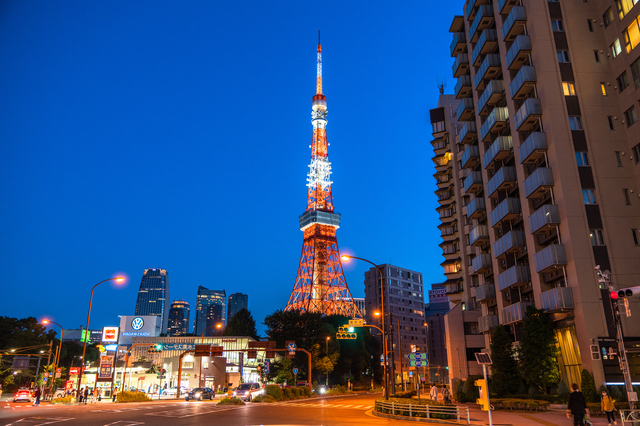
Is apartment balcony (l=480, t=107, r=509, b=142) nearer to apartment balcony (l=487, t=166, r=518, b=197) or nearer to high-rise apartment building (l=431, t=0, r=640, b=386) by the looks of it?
high-rise apartment building (l=431, t=0, r=640, b=386)

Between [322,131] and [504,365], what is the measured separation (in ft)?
271

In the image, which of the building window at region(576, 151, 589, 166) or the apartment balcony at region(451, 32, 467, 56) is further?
the apartment balcony at region(451, 32, 467, 56)

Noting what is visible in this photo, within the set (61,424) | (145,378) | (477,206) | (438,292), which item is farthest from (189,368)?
(438,292)

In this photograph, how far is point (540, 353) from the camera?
112ft

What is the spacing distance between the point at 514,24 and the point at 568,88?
A: 7.87 meters

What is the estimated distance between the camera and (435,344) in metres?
150

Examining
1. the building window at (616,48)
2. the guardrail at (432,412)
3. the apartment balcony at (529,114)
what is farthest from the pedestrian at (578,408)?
the building window at (616,48)

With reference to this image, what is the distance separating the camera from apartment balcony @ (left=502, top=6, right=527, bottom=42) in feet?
133

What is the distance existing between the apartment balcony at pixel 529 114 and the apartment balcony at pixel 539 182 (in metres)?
4.63

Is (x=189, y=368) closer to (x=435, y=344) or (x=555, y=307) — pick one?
(x=555, y=307)

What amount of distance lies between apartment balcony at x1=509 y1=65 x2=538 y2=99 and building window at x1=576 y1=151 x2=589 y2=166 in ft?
23.8

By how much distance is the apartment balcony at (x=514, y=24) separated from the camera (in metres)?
40.5

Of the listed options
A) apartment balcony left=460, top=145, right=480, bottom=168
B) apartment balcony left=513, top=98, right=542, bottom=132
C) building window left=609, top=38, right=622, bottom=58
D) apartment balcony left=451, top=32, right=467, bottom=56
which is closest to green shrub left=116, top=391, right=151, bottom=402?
apartment balcony left=460, top=145, right=480, bottom=168

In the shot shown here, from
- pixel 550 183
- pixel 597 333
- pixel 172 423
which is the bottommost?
pixel 172 423
